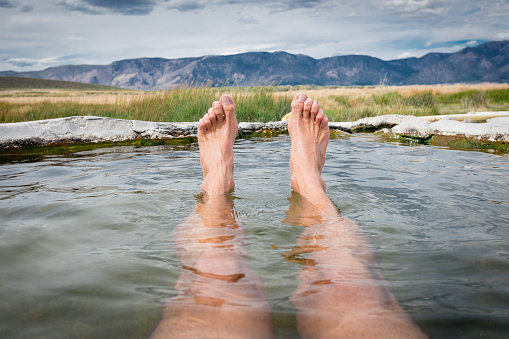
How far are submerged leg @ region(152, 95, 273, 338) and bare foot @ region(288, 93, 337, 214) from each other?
51 cm

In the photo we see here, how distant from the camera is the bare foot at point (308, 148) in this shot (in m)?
2.41

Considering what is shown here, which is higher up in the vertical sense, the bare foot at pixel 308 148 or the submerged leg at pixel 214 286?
the bare foot at pixel 308 148

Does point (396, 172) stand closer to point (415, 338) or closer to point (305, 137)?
point (305, 137)

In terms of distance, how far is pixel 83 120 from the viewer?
488 centimetres

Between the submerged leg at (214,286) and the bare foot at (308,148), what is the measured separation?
51 centimetres

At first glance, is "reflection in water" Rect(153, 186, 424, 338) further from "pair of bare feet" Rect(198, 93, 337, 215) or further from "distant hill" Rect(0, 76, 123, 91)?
"distant hill" Rect(0, 76, 123, 91)

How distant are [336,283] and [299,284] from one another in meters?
0.13

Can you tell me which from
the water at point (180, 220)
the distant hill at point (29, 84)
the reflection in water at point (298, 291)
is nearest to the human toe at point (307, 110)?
the water at point (180, 220)

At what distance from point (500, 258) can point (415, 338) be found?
79 centimetres

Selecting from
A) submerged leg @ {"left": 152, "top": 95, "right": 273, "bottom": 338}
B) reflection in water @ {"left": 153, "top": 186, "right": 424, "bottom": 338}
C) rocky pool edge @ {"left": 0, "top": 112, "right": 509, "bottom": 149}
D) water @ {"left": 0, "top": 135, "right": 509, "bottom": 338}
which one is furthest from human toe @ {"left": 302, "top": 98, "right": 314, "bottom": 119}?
rocky pool edge @ {"left": 0, "top": 112, "right": 509, "bottom": 149}

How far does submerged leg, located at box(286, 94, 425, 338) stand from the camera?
3.51 ft

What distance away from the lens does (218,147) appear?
A: 2803mm

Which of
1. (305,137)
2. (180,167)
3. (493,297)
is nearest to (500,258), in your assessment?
(493,297)

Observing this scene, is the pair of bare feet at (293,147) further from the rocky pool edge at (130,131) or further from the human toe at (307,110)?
the rocky pool edge at (130,131)
